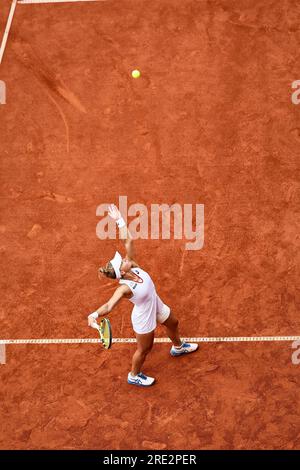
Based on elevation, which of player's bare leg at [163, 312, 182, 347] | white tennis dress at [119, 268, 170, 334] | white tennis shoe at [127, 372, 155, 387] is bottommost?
white tennis shoe at [127, 372, 155, 387]

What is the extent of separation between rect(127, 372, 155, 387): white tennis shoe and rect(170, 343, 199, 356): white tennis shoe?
48 cm

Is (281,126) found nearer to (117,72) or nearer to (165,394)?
(117,72)

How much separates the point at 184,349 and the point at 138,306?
1.24 m

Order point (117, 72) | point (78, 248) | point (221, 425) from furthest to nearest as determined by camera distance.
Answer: point (117, 72)
point (78, 248)
point (221, 425)

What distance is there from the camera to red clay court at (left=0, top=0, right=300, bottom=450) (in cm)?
759

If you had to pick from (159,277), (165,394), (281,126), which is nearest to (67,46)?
(281,126)

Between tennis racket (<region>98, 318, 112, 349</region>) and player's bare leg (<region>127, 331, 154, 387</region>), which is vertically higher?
tennis racket (<region>98, 318, 112, 349</region>)

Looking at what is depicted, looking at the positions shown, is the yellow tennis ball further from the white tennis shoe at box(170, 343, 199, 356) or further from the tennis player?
the white tennis shoe at box(170, 343, 199, 356)

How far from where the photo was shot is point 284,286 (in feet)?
28.1

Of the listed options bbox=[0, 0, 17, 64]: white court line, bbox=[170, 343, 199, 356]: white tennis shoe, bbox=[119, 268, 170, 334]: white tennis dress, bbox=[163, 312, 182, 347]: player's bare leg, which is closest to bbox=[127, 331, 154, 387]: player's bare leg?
bbox=[119, 268, 170, 334]: white tennis dress

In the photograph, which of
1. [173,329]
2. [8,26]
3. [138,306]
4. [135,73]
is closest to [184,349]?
[173,329]

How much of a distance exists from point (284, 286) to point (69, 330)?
3073 millimetres

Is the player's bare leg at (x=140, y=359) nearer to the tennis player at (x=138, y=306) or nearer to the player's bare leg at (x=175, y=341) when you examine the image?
the tennis player at (x=138, y=306)

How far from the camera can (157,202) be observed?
383 inches
